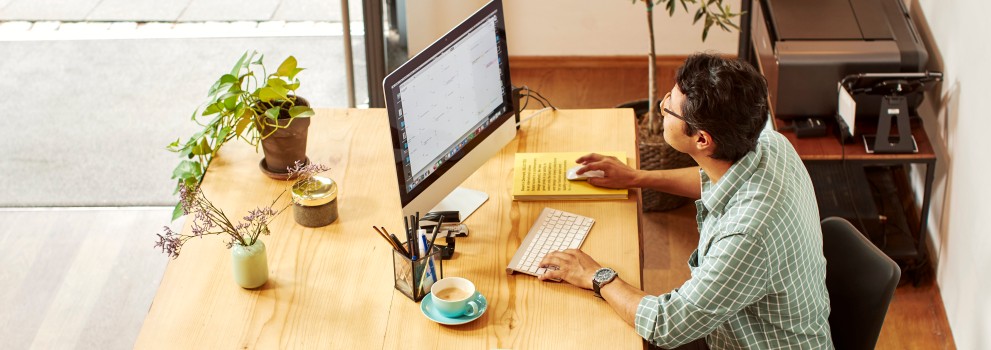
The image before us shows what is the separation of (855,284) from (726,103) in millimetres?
471

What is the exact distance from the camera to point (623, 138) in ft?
8.71

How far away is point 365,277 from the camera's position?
211 centimetres

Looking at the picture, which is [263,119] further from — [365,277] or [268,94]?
[365,277]

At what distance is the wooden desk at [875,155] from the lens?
3.08 meters

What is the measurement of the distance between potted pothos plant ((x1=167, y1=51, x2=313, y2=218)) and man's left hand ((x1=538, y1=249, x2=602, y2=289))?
2.04 feet

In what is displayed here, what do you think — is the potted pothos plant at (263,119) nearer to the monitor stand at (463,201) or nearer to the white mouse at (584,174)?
the monitor stand at (463,201)

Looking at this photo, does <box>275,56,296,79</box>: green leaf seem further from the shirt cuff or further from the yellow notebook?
the shirt cuff

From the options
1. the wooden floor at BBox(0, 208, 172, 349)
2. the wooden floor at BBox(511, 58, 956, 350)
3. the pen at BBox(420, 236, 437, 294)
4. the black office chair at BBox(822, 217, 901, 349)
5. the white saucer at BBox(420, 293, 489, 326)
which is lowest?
the wooden floor at BBox(511, 58, 956, 350)

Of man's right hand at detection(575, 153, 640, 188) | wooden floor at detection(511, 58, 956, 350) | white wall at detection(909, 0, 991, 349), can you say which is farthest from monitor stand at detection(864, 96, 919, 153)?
man's right hand at detection(575, 153, 640, 188)

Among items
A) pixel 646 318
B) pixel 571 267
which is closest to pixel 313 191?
pixel 571 267

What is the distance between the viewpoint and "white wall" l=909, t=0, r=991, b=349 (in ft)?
9.06

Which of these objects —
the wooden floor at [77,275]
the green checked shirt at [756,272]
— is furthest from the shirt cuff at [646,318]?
the wooden floor at [77,275]

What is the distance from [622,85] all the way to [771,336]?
2652 millimetres

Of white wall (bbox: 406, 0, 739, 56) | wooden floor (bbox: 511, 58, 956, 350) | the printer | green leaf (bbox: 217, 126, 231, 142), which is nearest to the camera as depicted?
green leaf (bbox: 217, 126, 231, 142)
